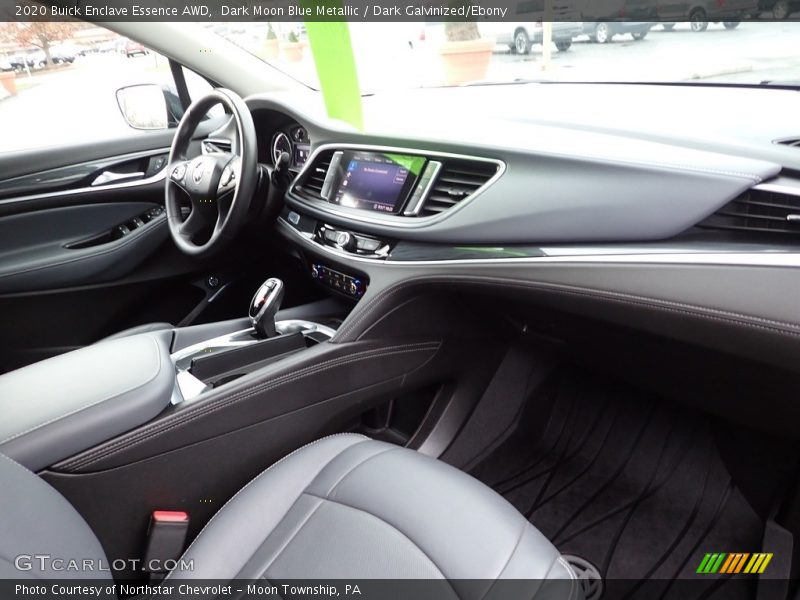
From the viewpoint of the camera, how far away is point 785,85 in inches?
50.2

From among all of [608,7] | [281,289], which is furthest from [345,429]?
[608,7]

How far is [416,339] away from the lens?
157 cm

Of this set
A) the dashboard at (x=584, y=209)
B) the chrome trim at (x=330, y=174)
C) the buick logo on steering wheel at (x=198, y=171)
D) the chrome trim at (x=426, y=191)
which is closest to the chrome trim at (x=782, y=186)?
the dashboard at (x=584, y=209)

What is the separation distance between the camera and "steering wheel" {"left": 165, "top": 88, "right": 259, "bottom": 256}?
1.65 metres

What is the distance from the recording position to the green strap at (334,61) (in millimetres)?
305

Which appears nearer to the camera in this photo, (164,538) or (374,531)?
(374,531)

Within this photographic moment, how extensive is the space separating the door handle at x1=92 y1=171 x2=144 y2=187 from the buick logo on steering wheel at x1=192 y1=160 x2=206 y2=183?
480 millimetres

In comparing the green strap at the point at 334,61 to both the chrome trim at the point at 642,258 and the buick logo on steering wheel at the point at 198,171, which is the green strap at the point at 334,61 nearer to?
the chrome trim at the point at 642,258

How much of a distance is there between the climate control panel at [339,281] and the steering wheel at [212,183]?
0.76 ft

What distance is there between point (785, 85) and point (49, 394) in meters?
1.44

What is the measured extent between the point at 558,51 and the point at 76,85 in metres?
1.50

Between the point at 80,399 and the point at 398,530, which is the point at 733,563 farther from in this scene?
the point at 80,399

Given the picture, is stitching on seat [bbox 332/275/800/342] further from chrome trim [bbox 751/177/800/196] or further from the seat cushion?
the seat cushion

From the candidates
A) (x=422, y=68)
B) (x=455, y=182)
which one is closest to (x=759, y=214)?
(x=455, y=182)
